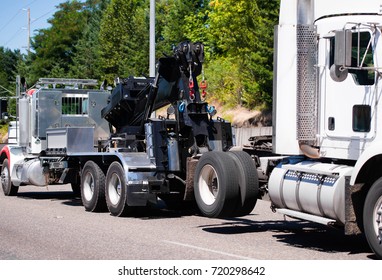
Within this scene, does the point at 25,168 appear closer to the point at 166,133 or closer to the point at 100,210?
the point at 100,210

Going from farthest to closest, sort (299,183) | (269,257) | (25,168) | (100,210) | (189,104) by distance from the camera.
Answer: (25,168) < (100,210) < (189,104) < (299,183) < (269,257)

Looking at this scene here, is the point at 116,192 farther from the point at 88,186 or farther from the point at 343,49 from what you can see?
the point at 343,49

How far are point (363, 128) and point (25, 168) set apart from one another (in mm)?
12491

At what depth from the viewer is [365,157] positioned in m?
10.4

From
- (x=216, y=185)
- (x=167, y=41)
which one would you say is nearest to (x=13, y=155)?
(x=216, y=185)

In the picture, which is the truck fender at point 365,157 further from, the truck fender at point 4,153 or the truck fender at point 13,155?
the truck fender at point 4,153

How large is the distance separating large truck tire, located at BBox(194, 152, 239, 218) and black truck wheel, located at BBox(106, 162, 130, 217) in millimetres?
2576

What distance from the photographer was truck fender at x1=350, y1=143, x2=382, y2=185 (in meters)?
10.3

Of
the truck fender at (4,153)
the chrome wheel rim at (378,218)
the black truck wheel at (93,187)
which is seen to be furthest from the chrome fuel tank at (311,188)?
the truck fender at (4,153)

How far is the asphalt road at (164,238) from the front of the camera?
11.3 metres

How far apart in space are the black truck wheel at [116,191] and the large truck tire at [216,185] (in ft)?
8.45

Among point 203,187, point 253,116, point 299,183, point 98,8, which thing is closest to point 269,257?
point 299,183

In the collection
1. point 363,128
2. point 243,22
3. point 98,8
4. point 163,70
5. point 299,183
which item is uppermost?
point 98,8

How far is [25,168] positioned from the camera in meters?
21.6
